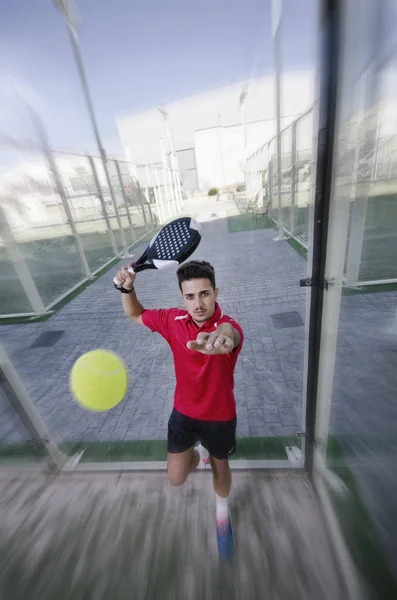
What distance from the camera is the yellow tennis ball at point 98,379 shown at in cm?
197

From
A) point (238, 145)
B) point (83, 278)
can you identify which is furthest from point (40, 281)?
point (238, 145)

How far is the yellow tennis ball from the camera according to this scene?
1966mm

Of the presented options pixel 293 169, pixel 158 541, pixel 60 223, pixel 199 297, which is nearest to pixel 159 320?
pixel 199 297

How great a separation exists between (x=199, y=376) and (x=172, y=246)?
2.41 feet

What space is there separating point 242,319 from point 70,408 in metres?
2.59

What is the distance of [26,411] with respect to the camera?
2.20 metres

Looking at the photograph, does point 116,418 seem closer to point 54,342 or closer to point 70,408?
point 70,408

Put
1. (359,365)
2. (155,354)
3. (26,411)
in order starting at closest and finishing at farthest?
(359,365) → (26,411) → (155,354)

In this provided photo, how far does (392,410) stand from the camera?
1.20m

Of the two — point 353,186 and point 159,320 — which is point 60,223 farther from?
point 353,186

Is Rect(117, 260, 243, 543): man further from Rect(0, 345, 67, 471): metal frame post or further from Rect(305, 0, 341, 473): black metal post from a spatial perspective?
Rect(0, 345, 67, 471): metal frame post

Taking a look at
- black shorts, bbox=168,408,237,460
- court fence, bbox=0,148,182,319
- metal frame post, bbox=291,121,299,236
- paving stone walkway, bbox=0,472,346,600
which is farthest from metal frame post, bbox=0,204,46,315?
metal frame post, bbox=291,121,299,236

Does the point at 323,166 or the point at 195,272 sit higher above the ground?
the point at 323,166

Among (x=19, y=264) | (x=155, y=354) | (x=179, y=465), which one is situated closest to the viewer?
(x=179, y=465)
